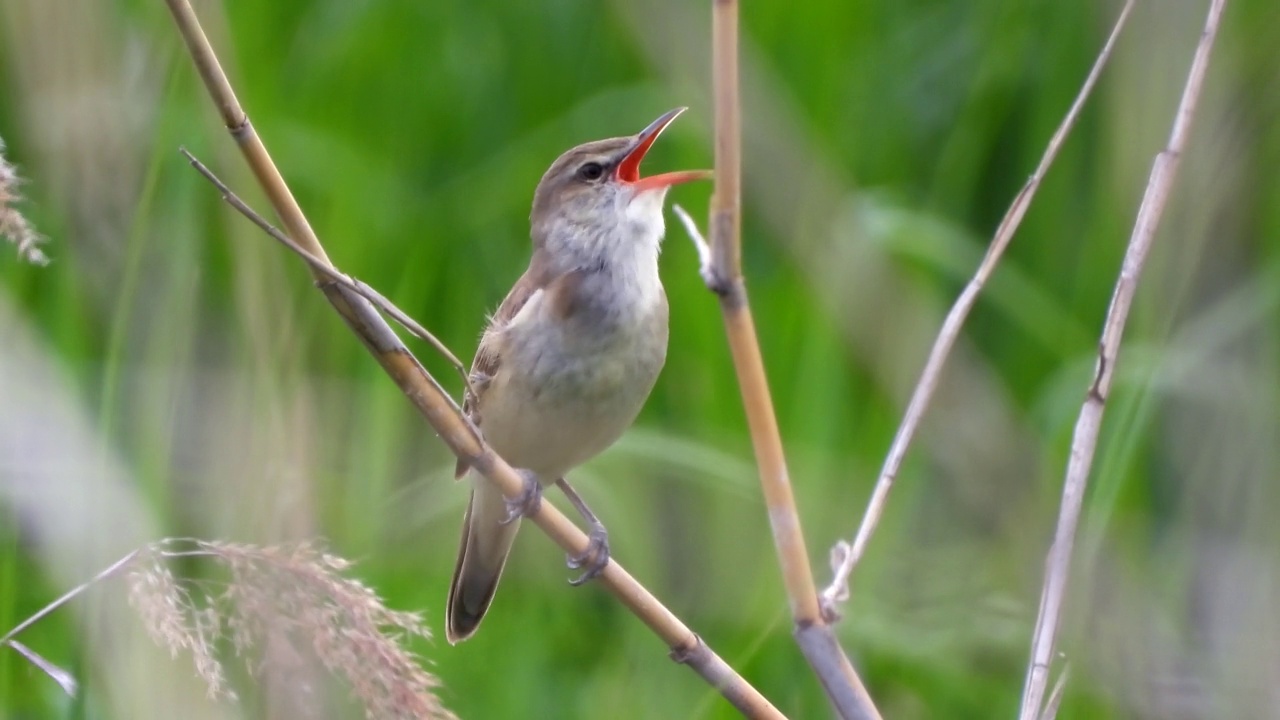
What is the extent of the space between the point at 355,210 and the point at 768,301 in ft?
2.89

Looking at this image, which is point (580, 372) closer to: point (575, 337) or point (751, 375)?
point (575, 337)

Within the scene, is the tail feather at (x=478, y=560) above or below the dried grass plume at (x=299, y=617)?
above

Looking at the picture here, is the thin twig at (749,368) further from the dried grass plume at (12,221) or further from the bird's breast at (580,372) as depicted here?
the bird's breast at (580,372)

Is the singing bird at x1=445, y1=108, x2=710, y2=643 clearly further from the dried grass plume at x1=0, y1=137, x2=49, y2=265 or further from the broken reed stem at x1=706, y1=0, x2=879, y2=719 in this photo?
the dried grass plume at x1=0, y1=137, x2=49, y2=265

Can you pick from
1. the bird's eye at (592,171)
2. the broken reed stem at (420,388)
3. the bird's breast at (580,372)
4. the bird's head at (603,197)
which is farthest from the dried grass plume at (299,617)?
the bird's eye at (592,171)

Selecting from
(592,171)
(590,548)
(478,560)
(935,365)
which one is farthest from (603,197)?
(935,365)

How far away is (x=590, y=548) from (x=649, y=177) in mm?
780

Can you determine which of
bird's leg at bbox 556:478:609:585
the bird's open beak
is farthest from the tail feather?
the bird's open beak

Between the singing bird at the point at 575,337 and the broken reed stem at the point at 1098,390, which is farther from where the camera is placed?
the singing bird at the point at 575,337

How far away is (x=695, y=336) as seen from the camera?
3088 millimetres

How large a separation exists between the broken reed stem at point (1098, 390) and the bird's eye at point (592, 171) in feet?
3.91

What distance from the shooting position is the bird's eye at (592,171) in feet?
8.72

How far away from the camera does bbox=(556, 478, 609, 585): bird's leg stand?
6.00 feet

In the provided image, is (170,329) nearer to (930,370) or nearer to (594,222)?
(594,222)
